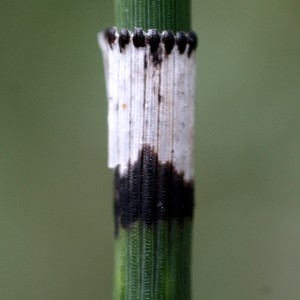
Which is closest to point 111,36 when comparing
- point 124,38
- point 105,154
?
point 124,38

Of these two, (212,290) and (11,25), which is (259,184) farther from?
(11,25)

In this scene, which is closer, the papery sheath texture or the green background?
the papery sheath texture

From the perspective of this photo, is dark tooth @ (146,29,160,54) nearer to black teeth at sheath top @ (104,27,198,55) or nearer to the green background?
black teeth at sheath top @ (104,27,198,55)

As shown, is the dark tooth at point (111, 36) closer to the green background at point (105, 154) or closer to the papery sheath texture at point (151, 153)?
the papery sheath texture at point (151, 153)

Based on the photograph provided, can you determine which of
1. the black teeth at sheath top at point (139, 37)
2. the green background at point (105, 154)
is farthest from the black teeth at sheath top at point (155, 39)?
the green background at point (105, 154)

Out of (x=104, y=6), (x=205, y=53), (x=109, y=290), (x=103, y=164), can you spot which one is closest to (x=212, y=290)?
(x=109, y=290)

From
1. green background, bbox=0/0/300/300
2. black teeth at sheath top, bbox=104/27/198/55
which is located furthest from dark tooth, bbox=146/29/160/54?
green background, bbox=0/0/300/300

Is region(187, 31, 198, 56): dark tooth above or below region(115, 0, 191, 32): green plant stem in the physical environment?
below
